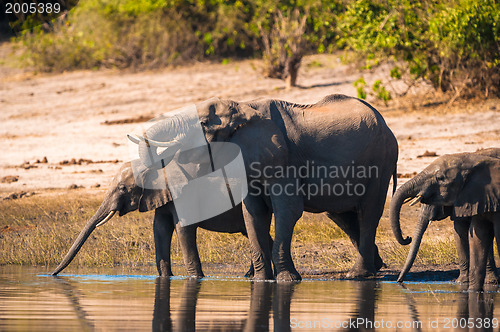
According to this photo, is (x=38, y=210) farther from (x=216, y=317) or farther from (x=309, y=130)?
(x=216, y=317)

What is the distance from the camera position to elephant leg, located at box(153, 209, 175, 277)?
10047mm

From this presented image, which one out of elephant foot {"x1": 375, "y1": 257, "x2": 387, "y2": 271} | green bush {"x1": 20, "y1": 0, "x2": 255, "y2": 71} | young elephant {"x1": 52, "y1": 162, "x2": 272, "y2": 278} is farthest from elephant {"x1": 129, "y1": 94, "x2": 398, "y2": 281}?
green bush {"x1": 20, "y1": 0, "x2": 255, "y2": 71}

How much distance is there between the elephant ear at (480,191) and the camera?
27.6 ft

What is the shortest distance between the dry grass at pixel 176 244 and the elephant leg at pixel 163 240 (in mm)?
1066

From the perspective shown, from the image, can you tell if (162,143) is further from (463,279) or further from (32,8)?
(32,8)

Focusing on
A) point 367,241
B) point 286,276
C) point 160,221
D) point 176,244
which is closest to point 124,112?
point 176,244

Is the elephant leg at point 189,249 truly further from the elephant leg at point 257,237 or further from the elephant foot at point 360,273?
the elephant foot at point 360,273

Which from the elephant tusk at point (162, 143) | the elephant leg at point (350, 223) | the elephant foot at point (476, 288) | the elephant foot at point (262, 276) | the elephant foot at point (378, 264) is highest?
the elephant tusk at point (162, 143)

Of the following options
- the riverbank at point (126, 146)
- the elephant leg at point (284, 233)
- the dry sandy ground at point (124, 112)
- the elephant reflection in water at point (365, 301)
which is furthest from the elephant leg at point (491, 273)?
the dry sandy ground at point (124, 112)

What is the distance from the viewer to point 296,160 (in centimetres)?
985

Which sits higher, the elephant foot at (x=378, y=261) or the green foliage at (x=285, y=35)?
the green foliage at (x=285, y=35)

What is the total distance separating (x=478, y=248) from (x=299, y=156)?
2.11m

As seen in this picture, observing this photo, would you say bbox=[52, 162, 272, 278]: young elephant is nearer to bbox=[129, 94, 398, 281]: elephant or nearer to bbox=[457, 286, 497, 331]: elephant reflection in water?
bbox=[129, 94, 398, 281]: elephant

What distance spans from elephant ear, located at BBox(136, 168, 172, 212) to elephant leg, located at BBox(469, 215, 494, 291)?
302 cm
